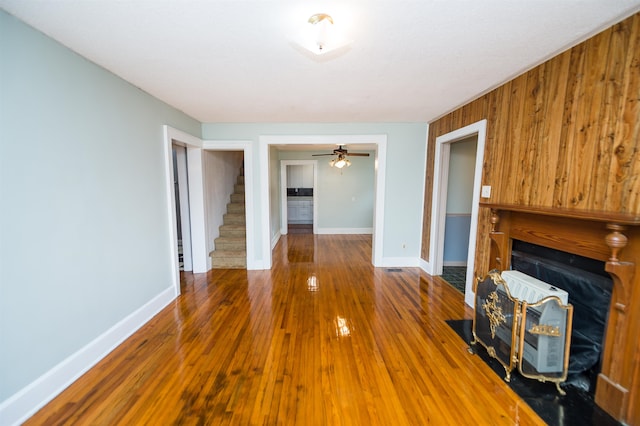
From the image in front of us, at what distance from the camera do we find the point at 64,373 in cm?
163

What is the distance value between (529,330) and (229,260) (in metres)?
3.92

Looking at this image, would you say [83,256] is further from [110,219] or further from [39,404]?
[39,404]

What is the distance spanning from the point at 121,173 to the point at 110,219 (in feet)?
1.42

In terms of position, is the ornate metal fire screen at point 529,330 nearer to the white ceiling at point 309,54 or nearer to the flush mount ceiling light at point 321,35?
the white ceiling at point 309,54

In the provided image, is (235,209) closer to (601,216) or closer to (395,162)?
(395,162)

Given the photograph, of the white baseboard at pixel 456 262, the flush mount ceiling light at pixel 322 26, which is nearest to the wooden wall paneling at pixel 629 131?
the flush mount ceiling light at pixel 322 26

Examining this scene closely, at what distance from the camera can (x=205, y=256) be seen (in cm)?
386

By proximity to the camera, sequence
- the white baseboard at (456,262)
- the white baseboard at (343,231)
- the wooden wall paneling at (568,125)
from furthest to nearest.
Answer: the white baseboard at (343,231) → the white baseboard at (456,262) → the wooden wall paneling at (568,125)

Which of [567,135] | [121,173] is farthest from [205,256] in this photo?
[567,135]

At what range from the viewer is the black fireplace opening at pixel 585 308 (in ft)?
5.21

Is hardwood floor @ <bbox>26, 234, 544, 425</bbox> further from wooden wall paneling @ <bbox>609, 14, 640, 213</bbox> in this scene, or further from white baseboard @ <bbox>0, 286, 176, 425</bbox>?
wooden wall paneling @ <bbox>609, 14, 640, 213</bbox>

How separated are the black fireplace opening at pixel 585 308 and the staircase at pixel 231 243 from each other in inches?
155

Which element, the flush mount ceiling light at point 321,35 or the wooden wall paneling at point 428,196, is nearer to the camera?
the flush mount ceiling light at point 321,35

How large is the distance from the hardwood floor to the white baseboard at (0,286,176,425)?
6 centimetres
